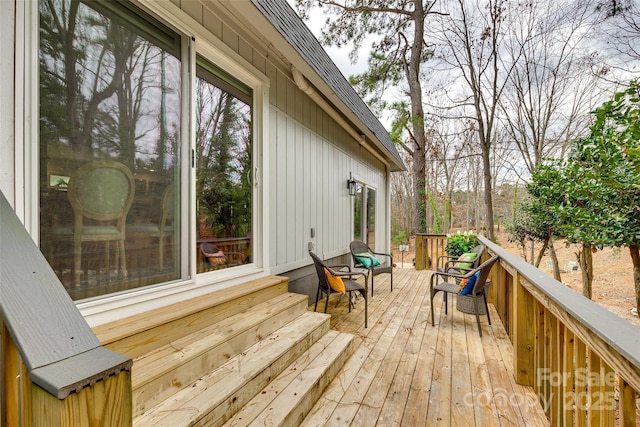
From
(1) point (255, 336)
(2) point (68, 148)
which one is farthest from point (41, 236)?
(1) point (255, 336)

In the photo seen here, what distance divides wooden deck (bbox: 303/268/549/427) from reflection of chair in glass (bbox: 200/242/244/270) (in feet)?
4.47

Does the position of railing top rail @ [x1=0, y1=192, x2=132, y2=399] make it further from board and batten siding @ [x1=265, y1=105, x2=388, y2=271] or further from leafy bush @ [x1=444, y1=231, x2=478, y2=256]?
leafy bush @ [x1=444, y1=231, x2=478, y2=256]

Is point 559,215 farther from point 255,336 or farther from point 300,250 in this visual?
point 255,336

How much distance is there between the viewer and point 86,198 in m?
1.60

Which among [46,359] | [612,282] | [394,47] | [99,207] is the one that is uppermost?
[394,47]

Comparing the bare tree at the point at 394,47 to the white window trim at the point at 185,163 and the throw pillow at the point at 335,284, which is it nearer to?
the throw pillow at the point at 335,284

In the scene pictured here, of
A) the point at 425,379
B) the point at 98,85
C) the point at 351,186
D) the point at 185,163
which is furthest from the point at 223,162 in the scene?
the point at 351,186

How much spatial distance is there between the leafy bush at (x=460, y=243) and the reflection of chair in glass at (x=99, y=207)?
22.4ft

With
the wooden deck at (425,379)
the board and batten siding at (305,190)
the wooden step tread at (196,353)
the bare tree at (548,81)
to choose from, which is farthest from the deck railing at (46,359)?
the bare tree at (548,81)

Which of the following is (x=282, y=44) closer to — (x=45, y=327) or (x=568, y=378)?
(x=45, y=327)

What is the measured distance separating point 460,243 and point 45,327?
740 cm

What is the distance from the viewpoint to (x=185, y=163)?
214 centimetres

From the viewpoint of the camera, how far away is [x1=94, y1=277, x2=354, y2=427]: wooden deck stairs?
1.45 metres

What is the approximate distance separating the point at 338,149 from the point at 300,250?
2.22 m
